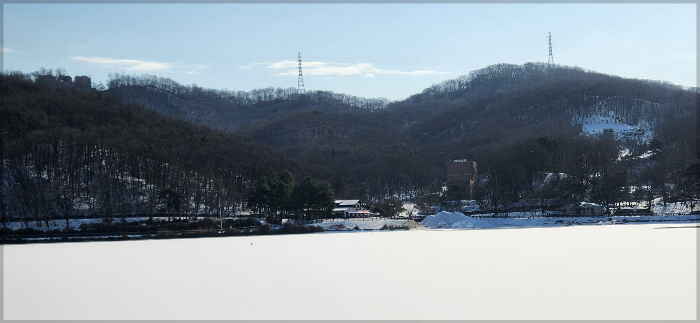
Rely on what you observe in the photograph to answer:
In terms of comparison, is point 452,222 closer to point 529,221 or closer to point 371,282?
point 529,221

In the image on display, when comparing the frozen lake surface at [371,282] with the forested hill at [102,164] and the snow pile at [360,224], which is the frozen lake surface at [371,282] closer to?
the snow pile at [360,224]

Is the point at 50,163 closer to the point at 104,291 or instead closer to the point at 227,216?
the point at 227,216

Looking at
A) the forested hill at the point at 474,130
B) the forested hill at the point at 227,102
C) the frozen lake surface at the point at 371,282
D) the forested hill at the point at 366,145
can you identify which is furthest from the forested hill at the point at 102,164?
the forested hill at the point at 227,102

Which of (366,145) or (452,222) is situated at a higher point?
(366,145)

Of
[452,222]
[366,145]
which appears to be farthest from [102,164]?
[366,145]

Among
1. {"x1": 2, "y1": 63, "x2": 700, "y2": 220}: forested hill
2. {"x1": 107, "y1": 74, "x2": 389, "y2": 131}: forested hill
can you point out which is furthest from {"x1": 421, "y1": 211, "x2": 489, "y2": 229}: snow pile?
{"x1": 107, "y1": 74, "x2": 389, "y2": 131}: forested hill

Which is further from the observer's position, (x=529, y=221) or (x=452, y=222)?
(x=529, y=221)

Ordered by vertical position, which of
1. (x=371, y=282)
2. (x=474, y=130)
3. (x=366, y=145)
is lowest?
(x=371, y=282)

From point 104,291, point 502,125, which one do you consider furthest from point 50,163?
point 502,125
